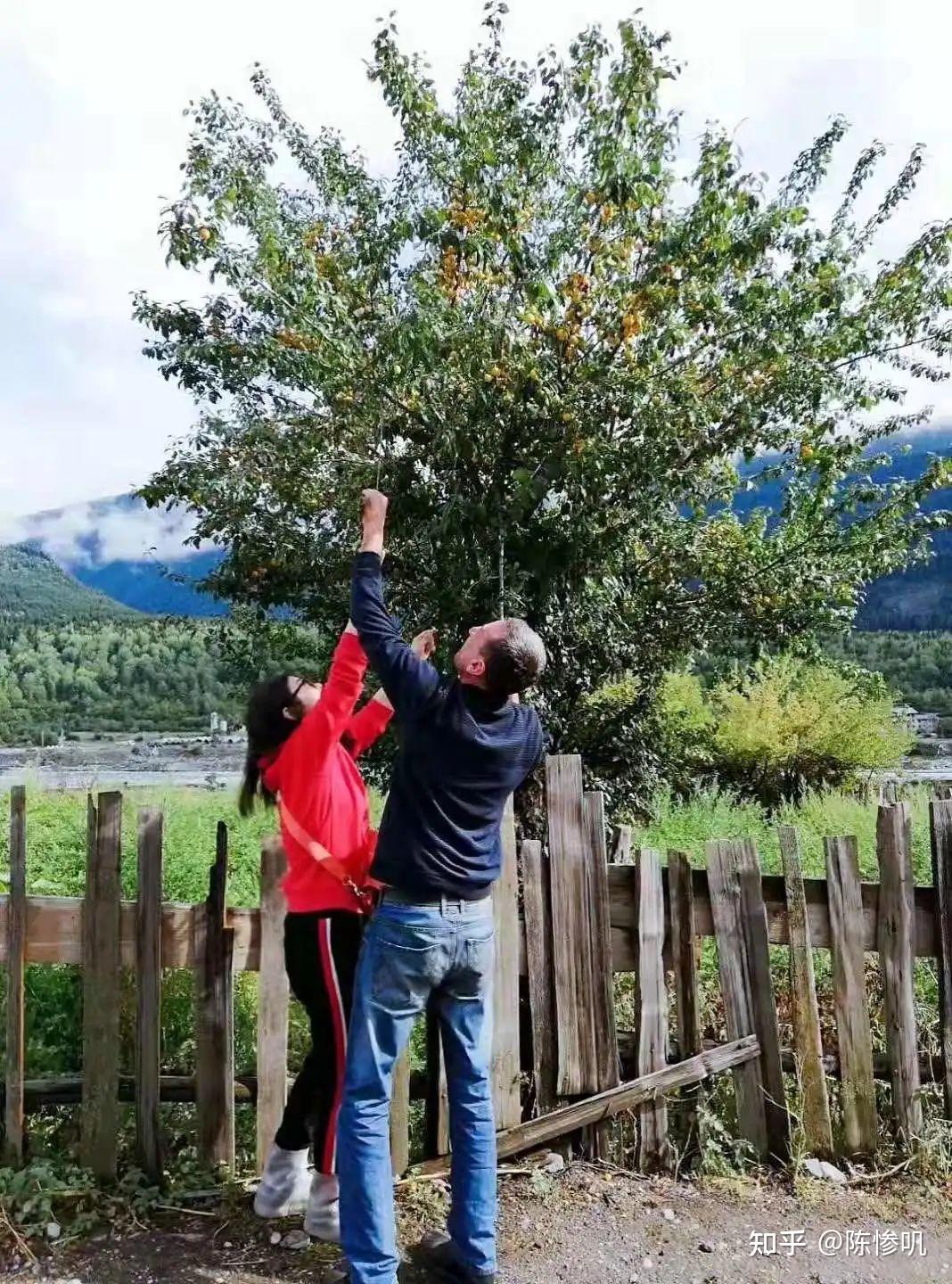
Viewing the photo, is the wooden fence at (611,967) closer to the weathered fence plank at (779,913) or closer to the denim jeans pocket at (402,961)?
the weathered fence plank at (779,913)

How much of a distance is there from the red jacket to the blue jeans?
0.75 feet

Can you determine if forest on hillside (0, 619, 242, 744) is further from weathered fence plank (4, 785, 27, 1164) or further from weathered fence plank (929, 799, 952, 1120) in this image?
weathered fence plank (929, 799, 952, 1120)

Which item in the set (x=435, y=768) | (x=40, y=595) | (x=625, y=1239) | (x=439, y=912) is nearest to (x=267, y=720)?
(x=435, y=768)

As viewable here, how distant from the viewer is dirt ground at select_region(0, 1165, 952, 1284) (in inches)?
96.1

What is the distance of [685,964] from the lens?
9.73ft

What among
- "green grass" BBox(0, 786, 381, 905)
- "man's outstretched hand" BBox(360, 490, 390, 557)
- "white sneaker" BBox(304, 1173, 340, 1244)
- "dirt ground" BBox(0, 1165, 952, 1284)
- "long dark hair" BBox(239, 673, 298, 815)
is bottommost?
"dirt ground" BBox(0, 1165, 952, 1284)

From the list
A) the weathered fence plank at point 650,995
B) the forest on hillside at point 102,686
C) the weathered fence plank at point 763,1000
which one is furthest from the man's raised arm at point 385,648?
the forest on hillside at point 102,686

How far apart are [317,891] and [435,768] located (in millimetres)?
514

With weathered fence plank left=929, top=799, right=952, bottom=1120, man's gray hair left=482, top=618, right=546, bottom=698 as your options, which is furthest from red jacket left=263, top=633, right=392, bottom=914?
weathered fence plank left=929, top=799, right=952, bottom=1120

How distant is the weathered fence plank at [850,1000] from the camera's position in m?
2.96

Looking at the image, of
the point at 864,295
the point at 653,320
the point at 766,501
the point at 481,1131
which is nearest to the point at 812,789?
the point at 766,501

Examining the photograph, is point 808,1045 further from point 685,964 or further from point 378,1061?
point 378,1061

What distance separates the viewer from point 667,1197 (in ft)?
9.17

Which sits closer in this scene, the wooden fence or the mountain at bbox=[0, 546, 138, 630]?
the wooden fence
